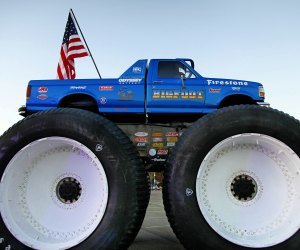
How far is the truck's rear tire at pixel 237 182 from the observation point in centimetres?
295

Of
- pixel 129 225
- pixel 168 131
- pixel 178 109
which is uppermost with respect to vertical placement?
pixel 178 109

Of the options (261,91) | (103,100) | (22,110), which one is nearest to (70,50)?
(22,110)

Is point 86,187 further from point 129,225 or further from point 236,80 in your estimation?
point 236,80

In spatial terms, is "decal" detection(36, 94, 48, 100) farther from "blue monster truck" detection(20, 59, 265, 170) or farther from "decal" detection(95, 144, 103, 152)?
"decal" detection(95, 144, 103, 152)

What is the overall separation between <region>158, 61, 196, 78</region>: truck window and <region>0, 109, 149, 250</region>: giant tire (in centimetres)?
322

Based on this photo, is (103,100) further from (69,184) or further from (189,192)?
(189,192)

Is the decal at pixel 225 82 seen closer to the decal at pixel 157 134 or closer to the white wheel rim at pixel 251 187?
the decal at pixel 157 134

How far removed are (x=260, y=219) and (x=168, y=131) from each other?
5.44 feet

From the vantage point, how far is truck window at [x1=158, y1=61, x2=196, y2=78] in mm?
6305

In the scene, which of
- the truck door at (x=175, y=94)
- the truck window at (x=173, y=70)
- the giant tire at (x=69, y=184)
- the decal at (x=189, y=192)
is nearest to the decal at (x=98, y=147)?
the giant tire at (x=69, y=184)

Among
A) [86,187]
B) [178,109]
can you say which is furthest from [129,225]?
[178,109]

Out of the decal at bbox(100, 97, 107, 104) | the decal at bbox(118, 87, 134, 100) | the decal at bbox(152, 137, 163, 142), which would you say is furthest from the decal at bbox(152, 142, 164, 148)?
the decal at bbox(100, 97, 107, 104)

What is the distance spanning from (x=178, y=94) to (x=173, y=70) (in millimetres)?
1188

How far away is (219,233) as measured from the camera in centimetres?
295
